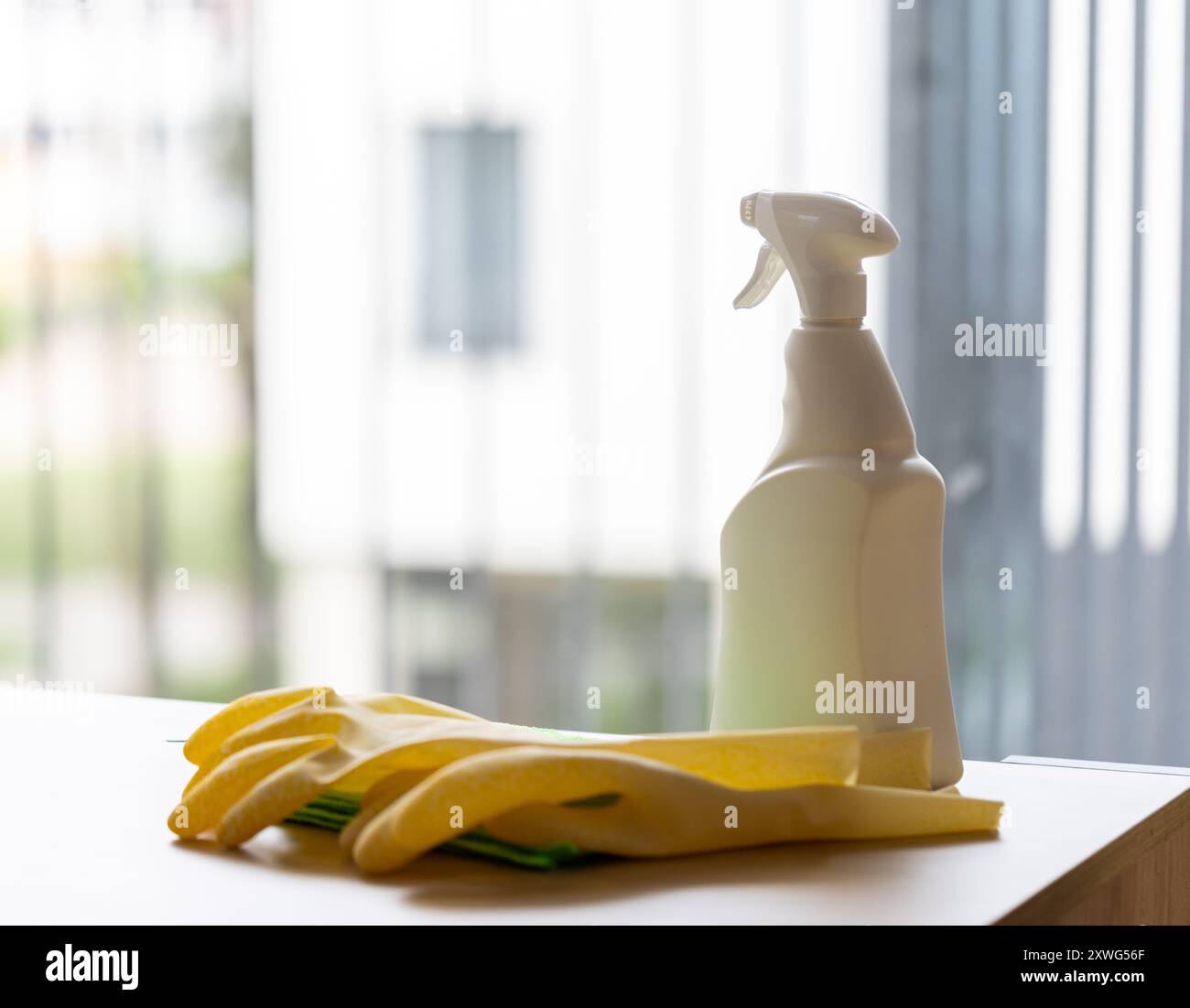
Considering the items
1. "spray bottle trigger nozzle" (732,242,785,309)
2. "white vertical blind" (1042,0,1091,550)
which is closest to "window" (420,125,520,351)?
"white vertical blind" (1042,0,1091,550)

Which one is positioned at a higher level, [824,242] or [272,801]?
[824,242]

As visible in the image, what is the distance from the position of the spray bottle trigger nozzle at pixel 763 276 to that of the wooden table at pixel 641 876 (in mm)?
257

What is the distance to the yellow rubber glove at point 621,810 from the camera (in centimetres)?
58

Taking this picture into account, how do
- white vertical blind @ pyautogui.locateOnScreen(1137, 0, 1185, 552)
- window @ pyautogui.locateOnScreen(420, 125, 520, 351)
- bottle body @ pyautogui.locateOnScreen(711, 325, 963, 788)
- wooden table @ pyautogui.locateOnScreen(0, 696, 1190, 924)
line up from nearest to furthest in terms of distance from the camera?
wooden table @ pyautogui.locateOnScreen(0, 696, 1190, 924) < bottle body @ pyautogui.locateOnScreen(711, 325, 963, 788) < white vertical blind @ pyautogui.locateOnScreen(1137, 0, 1185, 552) < window @ pyautogui.locateOnScreen(420, 125, 520, 351)

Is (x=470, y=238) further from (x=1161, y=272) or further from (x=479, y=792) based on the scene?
(x=479, y=792)

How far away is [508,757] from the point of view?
1.90 feet

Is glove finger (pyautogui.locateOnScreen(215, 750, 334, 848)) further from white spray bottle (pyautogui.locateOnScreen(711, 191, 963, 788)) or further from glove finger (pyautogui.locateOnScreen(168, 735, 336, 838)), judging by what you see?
white spray bottle (pyautogui.locateOnScreen(711, 191, 963, 788))

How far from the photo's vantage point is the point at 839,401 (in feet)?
2.32

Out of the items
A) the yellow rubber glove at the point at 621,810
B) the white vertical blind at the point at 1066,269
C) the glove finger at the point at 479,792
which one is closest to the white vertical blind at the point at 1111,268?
the white vertical blind at the point at 1066,269

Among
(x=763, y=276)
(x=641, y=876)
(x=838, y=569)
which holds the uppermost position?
(x=763, y=276)

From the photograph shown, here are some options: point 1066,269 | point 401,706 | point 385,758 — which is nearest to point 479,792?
point 385,758

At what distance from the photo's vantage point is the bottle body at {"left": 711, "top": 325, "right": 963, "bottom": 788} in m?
0.68

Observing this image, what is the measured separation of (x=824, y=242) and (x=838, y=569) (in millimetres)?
149

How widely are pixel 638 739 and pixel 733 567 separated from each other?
101 mm
